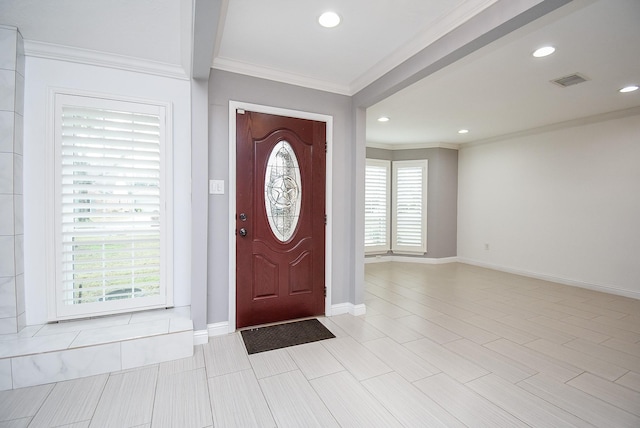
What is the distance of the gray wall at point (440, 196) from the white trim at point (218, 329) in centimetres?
464

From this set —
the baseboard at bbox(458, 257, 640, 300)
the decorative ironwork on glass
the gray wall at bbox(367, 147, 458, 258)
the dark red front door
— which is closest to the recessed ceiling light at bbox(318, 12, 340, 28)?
the dark red front door

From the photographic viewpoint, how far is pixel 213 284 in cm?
263

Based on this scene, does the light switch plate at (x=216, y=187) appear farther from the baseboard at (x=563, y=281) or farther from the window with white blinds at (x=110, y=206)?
the baseboard at (x=563, y=281)

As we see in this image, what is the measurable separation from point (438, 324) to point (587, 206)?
3.39 meters

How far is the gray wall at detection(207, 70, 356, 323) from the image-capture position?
2.63 meters

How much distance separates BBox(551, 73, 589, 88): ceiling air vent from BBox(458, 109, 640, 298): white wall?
173 centimetres

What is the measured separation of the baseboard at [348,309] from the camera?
10.5 feet

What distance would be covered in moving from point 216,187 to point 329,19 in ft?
5.37

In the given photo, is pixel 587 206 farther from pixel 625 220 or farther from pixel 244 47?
pixel 244 47

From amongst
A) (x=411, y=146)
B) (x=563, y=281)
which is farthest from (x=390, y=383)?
(x=411, y=146)

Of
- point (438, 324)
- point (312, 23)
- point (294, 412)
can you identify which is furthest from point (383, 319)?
point (312, 23)

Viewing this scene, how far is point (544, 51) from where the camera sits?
7.97ft

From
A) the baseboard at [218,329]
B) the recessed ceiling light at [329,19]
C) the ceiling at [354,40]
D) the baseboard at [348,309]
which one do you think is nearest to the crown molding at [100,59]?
the ceiling at [354,40]

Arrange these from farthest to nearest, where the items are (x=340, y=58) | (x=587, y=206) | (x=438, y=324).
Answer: (x=587, y=206), (x=438, y=324), (x=340, y=58)
